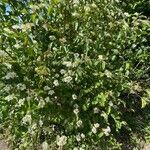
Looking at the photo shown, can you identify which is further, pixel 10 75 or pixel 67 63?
pixel 67 63

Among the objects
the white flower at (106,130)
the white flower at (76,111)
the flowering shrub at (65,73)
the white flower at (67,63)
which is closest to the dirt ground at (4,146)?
the flowering shrub at (65,73)

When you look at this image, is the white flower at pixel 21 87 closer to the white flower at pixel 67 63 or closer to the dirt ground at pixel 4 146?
the white flower at pixel 67 63

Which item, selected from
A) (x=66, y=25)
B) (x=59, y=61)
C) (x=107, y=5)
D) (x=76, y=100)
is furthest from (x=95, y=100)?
(x=107, y=5)

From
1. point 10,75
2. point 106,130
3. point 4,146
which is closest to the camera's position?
point 10,75

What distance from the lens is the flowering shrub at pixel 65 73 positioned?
475 centimetres

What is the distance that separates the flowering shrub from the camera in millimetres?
4746

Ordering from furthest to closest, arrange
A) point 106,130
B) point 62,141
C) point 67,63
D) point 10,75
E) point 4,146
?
point 4,146, point 106,130, point 62,141, point 67,63, point 10,75

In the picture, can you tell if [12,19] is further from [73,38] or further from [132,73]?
[132,73]

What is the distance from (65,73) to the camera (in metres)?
4.87

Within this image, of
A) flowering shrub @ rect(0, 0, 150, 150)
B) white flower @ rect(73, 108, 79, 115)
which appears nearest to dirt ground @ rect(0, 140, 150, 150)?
flowering shrub @ rect(0, 0, 150, 150)

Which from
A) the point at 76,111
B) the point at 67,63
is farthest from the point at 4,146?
the point at 67,63

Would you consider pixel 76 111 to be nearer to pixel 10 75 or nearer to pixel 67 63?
pixel 67 63

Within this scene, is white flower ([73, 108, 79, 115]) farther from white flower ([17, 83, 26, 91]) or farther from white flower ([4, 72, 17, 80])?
white flower ([4, 72, 17, 80])

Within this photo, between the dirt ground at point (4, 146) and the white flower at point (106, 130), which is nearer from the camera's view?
the white flower at point (106, 130)
